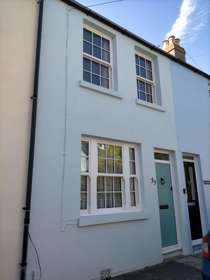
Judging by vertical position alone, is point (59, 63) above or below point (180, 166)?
above

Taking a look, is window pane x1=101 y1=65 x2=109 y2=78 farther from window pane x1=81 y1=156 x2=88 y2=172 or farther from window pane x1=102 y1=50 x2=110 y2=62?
window pane x1=81 y1=156 x2=88 y2=172

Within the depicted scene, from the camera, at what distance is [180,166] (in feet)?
22.7

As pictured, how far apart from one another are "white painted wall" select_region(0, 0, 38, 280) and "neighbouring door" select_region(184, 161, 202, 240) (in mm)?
5381

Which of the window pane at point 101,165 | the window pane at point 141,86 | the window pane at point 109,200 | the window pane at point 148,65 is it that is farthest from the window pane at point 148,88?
the window pane at point 109,200

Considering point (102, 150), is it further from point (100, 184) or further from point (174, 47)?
point (174, 47)

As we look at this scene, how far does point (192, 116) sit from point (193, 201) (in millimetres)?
3003

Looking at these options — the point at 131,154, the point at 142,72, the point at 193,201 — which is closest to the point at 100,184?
the point at 131,154

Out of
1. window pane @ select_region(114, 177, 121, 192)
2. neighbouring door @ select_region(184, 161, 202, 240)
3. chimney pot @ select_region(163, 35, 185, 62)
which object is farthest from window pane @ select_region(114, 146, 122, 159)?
chimney pot @ select_region(163, 35, 185, 62)

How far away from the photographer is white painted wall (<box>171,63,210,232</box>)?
742 centimetres

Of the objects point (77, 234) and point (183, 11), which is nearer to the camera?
point (77, 234)

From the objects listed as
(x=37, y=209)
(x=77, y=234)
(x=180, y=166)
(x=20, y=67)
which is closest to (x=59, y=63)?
(x=20, y=67)

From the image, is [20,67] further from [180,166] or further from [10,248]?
[180,166]

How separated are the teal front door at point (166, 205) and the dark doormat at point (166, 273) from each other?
0.74 meters

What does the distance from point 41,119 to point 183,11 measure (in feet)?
20.4
